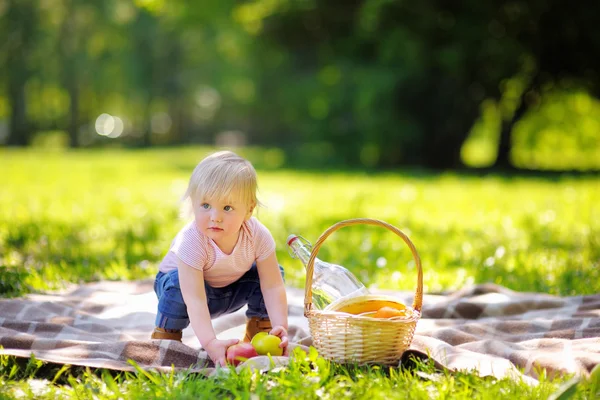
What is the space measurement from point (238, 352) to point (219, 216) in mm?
572

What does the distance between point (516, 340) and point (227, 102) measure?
31.5 m

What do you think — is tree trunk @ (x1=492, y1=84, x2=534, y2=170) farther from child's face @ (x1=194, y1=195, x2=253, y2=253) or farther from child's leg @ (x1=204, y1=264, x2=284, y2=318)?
child's face @ (x1=194, y1=195, x2=253, y2=253)

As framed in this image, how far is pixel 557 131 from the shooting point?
23.0 meters

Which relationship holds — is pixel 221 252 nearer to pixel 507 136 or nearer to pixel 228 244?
pixel 228 244

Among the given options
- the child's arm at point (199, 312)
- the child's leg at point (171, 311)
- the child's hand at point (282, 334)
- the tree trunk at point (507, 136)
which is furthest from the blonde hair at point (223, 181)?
the tree trunk at point (507, 136)

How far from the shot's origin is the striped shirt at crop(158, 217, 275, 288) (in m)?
2.92

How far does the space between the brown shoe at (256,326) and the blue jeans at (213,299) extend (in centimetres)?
2

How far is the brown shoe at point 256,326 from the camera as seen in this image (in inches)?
128

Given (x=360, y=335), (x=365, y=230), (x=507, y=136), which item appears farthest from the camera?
(x=507, y=136)

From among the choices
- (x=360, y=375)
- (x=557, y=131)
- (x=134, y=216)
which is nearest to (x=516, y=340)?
(x=360, y=375)

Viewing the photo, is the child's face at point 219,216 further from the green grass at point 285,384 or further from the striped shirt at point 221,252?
the green grass at point 285,384

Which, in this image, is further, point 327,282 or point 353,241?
point 353,241

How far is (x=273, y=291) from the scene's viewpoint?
122 inches

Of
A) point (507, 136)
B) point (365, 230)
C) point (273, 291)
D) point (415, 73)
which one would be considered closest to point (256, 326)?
point (273, 291)
